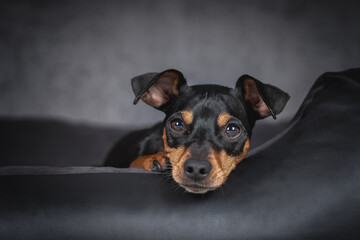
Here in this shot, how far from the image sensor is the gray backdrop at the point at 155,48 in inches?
149

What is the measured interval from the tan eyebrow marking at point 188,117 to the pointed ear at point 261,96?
46 centimetres

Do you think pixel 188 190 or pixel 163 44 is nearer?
pixel 188 190

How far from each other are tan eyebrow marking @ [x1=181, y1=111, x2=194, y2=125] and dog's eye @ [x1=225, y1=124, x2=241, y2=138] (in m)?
0.25

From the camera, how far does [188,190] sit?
1.73 m

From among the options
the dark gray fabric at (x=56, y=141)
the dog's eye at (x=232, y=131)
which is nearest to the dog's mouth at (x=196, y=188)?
the dog's eye at (x=232, y=131)

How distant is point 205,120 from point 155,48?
2019 mm

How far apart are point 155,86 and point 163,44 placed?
59.2 inches

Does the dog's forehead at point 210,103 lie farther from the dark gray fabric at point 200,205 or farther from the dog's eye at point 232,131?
the dark gray fabric at point 200,205

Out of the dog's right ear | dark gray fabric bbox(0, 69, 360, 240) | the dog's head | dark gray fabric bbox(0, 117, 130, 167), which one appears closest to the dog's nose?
the dog's head

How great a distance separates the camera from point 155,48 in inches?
155

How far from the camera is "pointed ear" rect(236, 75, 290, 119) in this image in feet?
6.56

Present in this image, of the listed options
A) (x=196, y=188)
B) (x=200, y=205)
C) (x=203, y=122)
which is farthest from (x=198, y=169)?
(x=203, y=122)

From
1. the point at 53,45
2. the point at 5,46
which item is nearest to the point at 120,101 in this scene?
the point at 53,45

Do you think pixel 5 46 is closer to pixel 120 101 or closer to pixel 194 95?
pixel 120 101
